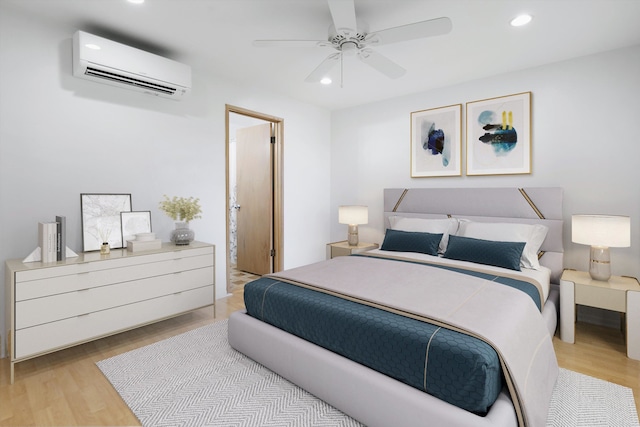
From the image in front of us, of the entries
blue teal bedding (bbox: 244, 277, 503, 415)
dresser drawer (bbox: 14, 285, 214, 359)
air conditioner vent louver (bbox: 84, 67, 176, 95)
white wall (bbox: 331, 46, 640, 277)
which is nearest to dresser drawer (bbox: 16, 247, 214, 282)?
dresser drawer (bbox: 14, 285, 214, 359)

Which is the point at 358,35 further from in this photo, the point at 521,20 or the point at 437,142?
the point at 437,142

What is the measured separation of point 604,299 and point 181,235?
355cm

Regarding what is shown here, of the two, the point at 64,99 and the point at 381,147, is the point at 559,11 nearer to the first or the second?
the point at 381,147

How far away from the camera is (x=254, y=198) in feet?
15.8

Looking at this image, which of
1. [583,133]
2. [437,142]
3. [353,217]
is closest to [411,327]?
[353,217]

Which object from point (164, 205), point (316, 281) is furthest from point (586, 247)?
point (164, 205)

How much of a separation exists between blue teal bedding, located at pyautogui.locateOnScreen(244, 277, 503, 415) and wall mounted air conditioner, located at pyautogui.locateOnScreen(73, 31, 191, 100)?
214 centimetres

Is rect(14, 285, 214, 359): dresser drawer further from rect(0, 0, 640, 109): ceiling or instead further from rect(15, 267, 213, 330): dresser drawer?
rect(0, 0, 640, 109): ceiling

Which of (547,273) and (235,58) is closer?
(547,273)

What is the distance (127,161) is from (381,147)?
3.05 m

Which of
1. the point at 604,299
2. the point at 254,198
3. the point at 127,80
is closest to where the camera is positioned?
the point at 604,299

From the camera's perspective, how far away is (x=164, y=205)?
3037 mm

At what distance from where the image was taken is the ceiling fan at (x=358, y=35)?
192 cm

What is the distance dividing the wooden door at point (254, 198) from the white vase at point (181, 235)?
4.98 feet
